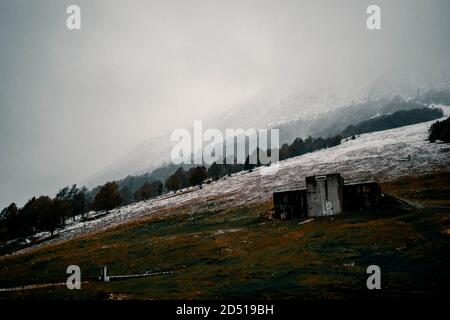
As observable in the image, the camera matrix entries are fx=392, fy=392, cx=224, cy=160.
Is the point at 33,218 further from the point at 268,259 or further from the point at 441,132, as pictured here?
the point at 441,132

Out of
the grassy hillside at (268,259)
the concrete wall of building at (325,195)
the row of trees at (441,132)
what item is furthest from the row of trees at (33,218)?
the row of trees at (441,132)

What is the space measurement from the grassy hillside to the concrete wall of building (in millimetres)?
5019

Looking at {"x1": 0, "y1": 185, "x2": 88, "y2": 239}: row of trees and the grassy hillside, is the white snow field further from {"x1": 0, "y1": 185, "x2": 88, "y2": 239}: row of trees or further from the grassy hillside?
the grassy hillside

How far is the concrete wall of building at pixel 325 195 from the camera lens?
245ft

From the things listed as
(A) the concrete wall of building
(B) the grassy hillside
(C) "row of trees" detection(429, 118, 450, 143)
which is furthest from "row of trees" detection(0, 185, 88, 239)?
(C) "row of trees" detection(429, 118, 450, 143)

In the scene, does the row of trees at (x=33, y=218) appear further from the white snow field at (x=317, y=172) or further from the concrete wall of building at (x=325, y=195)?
the concrete wall of building at (x=325, y=195)

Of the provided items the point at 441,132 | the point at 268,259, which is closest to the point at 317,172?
the point at 441,132

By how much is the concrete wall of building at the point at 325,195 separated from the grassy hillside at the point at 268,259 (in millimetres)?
5019

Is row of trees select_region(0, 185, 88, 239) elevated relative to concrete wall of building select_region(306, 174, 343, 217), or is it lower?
lower

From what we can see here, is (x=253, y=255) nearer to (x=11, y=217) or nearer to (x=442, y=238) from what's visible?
(x=442, y=238)

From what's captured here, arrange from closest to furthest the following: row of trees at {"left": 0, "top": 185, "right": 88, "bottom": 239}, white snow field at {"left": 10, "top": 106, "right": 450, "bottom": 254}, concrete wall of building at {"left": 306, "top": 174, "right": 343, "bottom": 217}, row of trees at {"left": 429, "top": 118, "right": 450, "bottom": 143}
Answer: concrete wall of building at {"left": 306, "top": 174, "right": 343, "bottom": 217}, white snow field at {"left": 10, "top": 106, "right": 450, "bottom": 254}, row of trees at {"left": 0, "top": 185, "right": 88, "bottom": 239}, row of trees at {"left": 429, "top": 118, "right": 450, "bottom": 143}

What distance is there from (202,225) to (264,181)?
6236cm

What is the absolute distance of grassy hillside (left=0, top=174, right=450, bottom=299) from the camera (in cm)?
3039
